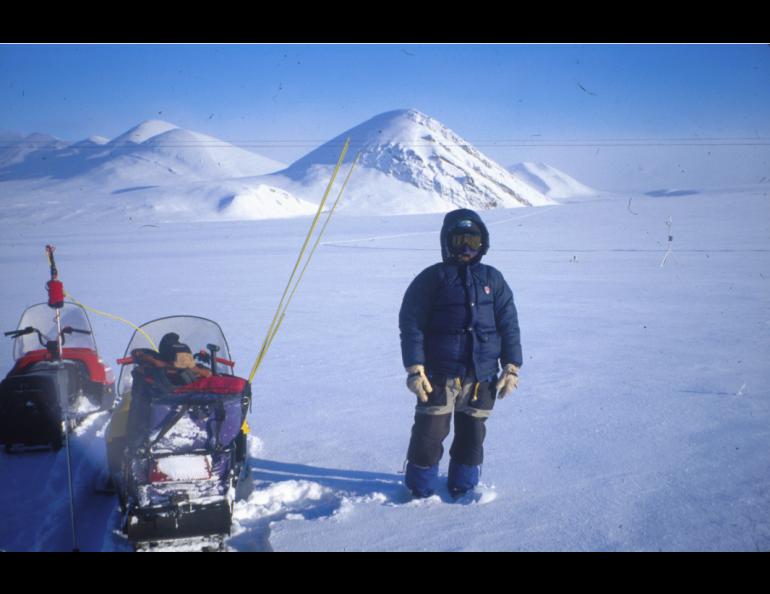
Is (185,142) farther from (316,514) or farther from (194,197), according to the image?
(316,514)

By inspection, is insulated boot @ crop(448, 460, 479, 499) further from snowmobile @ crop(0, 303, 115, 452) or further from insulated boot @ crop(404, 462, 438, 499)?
snowmobile @ crop(0, 303, 115, 452)

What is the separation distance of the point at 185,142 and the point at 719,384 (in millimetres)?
140154

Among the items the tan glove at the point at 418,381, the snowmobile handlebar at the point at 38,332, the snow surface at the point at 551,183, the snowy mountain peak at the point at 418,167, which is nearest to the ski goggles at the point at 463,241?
the tan glove at the point at 418,381

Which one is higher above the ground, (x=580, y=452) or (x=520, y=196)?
(x=520, y=196)

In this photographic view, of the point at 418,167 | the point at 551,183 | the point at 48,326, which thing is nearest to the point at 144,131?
the point at 418,167

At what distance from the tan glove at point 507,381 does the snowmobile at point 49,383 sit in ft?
8.67

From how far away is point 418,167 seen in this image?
85.8m

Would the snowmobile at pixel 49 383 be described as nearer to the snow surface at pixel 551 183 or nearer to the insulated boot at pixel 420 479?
the insulated boot at pixel 420 479

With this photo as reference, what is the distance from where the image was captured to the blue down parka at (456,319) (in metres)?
3.08

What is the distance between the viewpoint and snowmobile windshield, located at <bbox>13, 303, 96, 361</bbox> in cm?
453

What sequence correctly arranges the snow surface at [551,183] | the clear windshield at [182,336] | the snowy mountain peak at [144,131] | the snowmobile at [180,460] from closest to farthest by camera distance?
1. the snowmobile at [180,460]
2. the clear windshield at [182,336]
3. the snowy mountain peak at [144,131]
4. the snow surface at [551,183]

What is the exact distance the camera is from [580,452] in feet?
12.7

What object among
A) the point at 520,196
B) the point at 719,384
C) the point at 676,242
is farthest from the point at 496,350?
the point at 520,196

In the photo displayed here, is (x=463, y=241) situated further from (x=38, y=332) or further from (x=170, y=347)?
(x=38, y=332)
